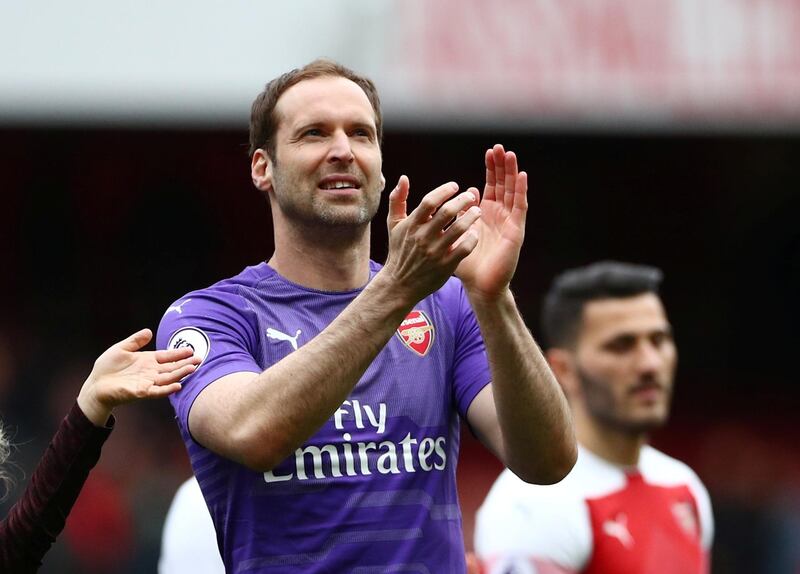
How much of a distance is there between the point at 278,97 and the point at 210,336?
0.65 metres

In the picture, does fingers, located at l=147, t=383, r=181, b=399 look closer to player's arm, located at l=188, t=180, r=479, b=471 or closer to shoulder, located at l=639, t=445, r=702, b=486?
player's arm, located at l=188, t=180, r=479, b=471

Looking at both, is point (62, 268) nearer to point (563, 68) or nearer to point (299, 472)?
point (563, 68)

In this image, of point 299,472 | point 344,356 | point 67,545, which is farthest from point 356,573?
point 67,545

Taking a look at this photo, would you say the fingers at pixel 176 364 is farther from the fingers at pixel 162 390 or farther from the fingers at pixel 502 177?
the fingers at pixel 502 177

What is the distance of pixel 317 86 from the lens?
3561mm

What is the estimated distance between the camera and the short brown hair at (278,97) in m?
3.59

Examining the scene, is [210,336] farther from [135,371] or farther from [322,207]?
[322,207]

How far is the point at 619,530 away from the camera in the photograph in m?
4.96

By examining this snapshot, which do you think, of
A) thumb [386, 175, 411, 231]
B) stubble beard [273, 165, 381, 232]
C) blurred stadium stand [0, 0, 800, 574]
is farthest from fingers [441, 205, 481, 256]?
blurred stadium stand [0, 0, 800, 574]

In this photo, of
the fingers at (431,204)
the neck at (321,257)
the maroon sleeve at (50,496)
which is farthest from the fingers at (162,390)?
the fingers at (431,204)

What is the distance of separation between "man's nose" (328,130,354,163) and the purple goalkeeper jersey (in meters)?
0.33

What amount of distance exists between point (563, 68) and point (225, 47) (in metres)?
2.12

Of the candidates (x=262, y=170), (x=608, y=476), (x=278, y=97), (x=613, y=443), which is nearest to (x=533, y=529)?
(x=608, y=476)

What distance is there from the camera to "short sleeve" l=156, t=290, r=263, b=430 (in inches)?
127
